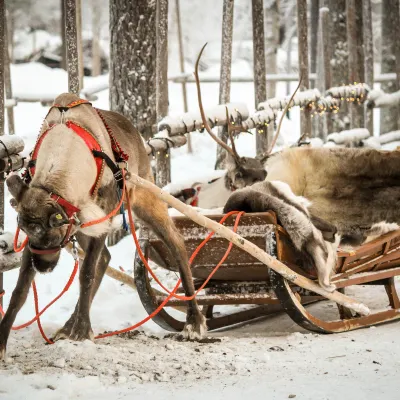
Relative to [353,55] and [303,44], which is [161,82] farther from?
[353,55]

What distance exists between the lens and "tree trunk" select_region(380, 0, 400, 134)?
14026 millimetres

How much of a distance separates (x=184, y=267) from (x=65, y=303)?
1.31m

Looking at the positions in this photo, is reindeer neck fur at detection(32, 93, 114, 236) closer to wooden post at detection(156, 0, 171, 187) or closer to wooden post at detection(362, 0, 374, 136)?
wooden post at detection(156, 0, 171, 187)

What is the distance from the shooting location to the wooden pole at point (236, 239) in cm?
405

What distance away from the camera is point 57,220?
360cm

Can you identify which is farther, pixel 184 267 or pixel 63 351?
pixel 184 267

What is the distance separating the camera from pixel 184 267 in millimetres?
4672

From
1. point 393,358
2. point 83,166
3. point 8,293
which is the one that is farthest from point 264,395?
point 8,293

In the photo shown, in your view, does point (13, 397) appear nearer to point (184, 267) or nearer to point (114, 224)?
point (114, 224)

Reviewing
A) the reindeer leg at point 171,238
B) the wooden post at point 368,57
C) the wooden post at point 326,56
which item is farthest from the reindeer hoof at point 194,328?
the wooden post at point 368,57

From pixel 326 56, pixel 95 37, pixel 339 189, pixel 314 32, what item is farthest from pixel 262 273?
pixel 95 37

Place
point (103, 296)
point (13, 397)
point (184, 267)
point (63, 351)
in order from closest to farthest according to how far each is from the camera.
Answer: point (13, 397)
point (63, 351)
point (184, 267)
point (103, 296)

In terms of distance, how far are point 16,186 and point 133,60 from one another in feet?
11.1

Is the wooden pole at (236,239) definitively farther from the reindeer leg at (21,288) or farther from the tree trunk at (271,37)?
the tree trunk at (271,37)
